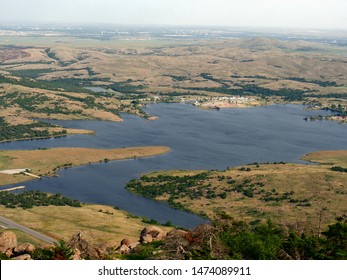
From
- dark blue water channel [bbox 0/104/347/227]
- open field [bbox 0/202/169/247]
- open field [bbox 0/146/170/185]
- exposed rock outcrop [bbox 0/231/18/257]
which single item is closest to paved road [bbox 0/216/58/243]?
open field [bbox 0/202/169/247]

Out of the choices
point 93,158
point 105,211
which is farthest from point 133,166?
point 105,211

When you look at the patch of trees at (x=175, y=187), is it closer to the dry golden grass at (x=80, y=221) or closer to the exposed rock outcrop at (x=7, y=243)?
the dry golden grass at (x=80, y=221)

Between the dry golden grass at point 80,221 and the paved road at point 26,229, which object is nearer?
the paved road at point 26,229

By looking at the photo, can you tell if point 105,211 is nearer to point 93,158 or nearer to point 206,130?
point 93,158

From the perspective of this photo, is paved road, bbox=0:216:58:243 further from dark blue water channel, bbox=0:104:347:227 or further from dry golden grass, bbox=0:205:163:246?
dark blue water channel, bbox=0:104:347:227

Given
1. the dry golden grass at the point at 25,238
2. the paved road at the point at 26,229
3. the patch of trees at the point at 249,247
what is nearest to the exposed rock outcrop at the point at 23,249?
the patch of trees at the point at 249,247
